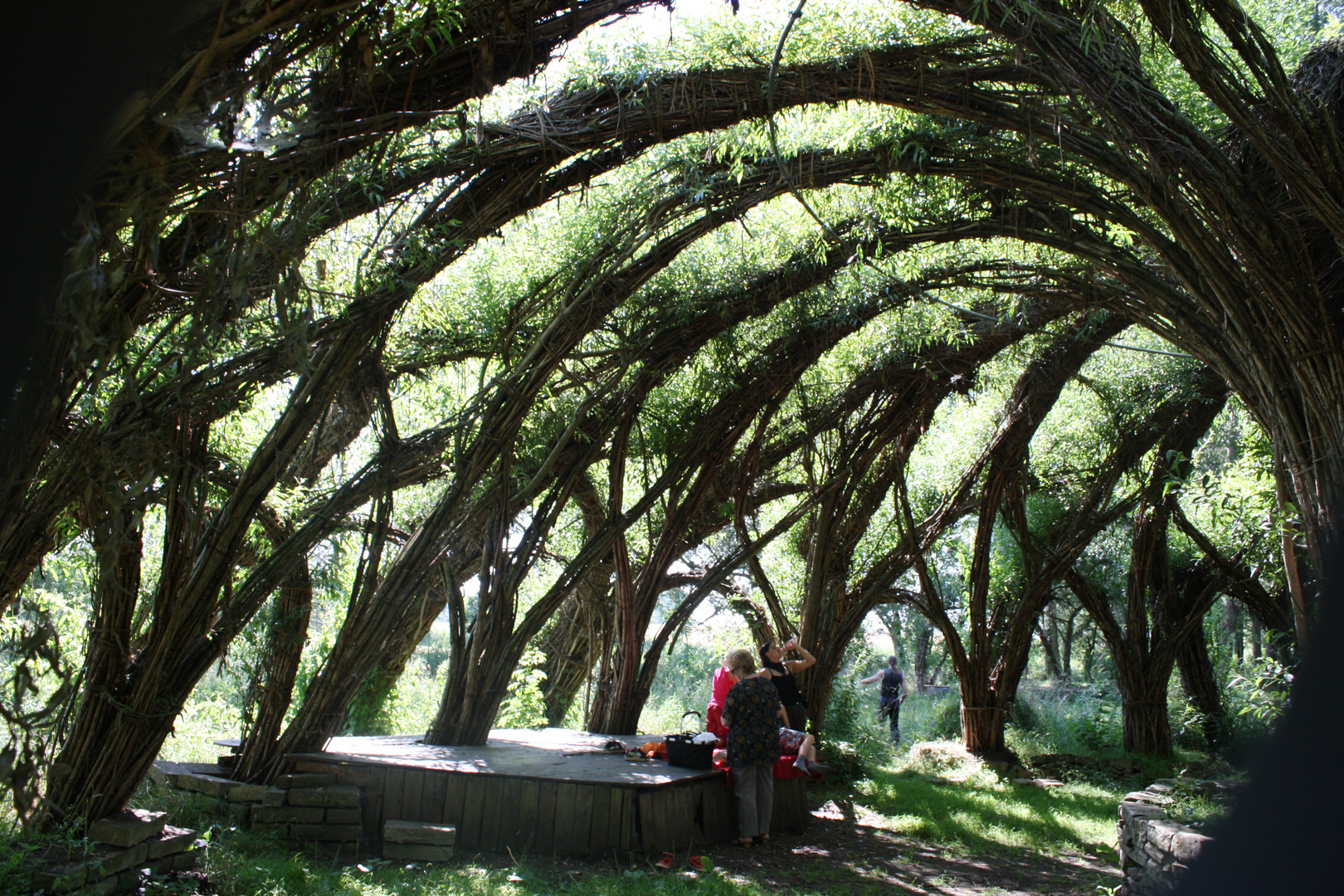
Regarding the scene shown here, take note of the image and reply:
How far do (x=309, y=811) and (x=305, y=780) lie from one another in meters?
0.18

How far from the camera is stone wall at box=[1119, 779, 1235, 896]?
347 cm

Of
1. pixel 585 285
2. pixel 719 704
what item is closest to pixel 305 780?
pixel 719 704

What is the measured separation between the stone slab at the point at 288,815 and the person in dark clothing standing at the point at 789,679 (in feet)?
10.5

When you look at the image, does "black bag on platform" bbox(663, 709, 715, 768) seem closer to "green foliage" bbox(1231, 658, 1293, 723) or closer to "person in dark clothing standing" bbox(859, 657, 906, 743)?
"green foliage" bbox(1231, 658, 1293, 723)

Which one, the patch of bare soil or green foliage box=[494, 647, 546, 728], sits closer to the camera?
the patch of bare soil

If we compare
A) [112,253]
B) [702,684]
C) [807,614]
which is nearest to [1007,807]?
[807,614]

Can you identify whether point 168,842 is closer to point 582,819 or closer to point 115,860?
point 115,860

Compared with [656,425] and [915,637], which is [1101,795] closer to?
[656,425]

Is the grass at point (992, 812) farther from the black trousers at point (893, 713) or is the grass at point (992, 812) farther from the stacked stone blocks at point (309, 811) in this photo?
the stacked stone blocks at point (309, 811)

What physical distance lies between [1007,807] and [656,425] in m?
4.35

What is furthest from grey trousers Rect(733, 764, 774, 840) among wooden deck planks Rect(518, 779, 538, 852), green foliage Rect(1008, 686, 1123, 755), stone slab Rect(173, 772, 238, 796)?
green foliage Rect(1008, 686, 1123, 755)

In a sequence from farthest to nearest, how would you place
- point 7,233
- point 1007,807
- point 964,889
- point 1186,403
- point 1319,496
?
point 1186,403
point 1007,807
point 964,889
point 1319,496
point 7,233

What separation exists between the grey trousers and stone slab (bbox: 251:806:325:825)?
2410 mm

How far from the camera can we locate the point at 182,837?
3605 millimetres
